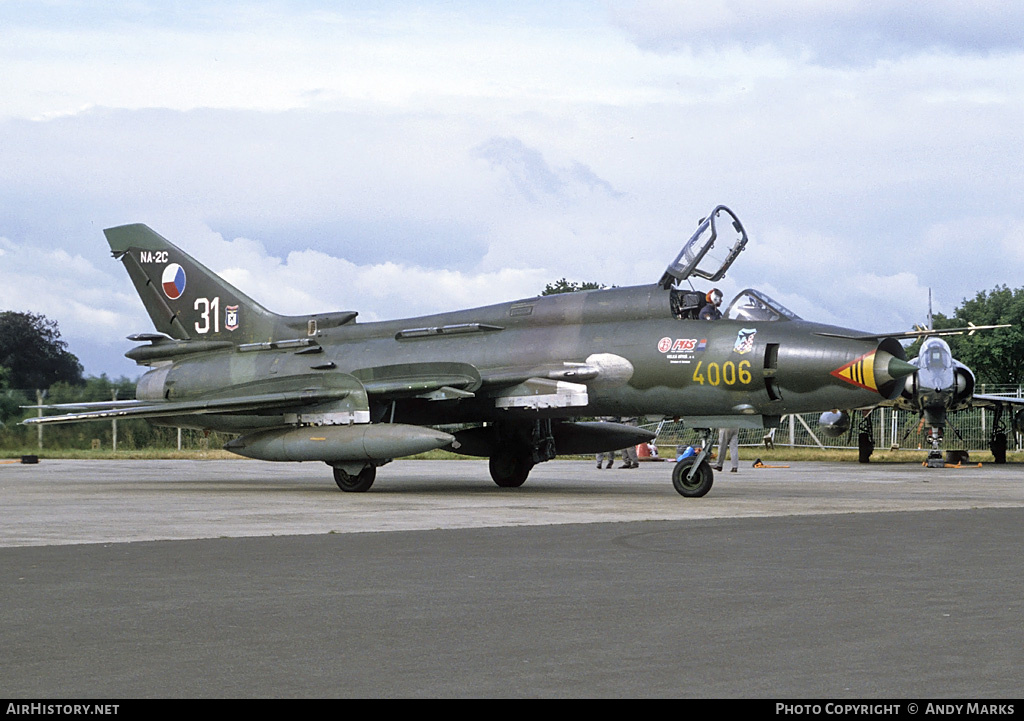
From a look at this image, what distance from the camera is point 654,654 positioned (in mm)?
5199

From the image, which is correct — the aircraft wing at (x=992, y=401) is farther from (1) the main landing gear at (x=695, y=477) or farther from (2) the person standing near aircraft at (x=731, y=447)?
Answer: (1) the main landing gear at (x=695, y=477)

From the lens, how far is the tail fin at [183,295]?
2108cm

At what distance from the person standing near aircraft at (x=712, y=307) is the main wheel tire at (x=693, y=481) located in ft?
6.42

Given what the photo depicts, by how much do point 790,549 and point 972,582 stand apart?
2.06 meters

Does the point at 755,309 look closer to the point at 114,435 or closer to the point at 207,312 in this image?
the point at 207,312

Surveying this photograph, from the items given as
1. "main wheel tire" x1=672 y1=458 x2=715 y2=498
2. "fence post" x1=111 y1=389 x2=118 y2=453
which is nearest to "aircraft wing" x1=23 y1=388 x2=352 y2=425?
"main wheel tire" x1=672 y1=458 x2=715 y2=498

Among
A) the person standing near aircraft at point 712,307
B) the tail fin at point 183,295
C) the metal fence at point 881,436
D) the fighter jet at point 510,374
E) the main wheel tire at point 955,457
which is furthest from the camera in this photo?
the metal fence at point 881,436

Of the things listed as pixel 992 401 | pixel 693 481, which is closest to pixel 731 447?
pixel 693 481

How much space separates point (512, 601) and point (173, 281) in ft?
54.4

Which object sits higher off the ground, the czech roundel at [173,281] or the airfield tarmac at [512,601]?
the czech roundel at [173,281]

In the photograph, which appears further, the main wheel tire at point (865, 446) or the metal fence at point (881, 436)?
the metal fence at point (881, 436)

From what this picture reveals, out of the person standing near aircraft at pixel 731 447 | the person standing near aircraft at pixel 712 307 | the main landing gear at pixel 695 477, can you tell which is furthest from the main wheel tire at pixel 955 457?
the main landing gear at pixel 695 477

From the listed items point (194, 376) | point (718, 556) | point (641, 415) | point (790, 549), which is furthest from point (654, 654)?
point (194, 376)

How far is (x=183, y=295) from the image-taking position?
21.8 meters
